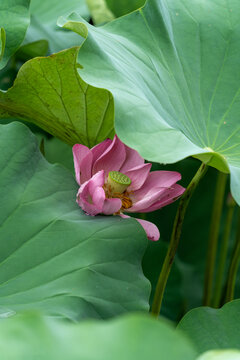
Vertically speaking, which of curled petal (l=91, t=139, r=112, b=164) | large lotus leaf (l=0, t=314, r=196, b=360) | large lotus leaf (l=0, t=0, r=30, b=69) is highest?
large lotus leaf (l=0, t=314, r=196, b=360)

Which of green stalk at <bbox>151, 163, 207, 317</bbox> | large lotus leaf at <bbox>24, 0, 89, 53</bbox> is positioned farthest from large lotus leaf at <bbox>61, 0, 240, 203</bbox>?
large lotus leaf at <bbox>24, 0, 89, 53</bbox>

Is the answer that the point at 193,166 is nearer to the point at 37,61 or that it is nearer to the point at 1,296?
the point at 37,61

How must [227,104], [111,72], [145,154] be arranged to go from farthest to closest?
[227,104] → [111,72] → [145,154]

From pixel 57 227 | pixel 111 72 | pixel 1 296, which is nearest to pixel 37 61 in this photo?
pixel 111 72

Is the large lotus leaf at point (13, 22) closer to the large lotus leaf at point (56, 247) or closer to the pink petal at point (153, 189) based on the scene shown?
the large lotus leaf at point (56, 247)

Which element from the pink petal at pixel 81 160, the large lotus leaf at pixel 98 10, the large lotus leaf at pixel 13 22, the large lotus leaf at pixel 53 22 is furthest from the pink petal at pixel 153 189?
the large lotus leaf at pixel 98 10

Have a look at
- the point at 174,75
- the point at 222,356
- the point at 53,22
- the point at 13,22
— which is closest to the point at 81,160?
the point at 174,75

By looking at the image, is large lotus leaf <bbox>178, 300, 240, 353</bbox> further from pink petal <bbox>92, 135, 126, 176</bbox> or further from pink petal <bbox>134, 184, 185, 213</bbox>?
pink petal <bbox>92, 135, 126, 176</bbox>
